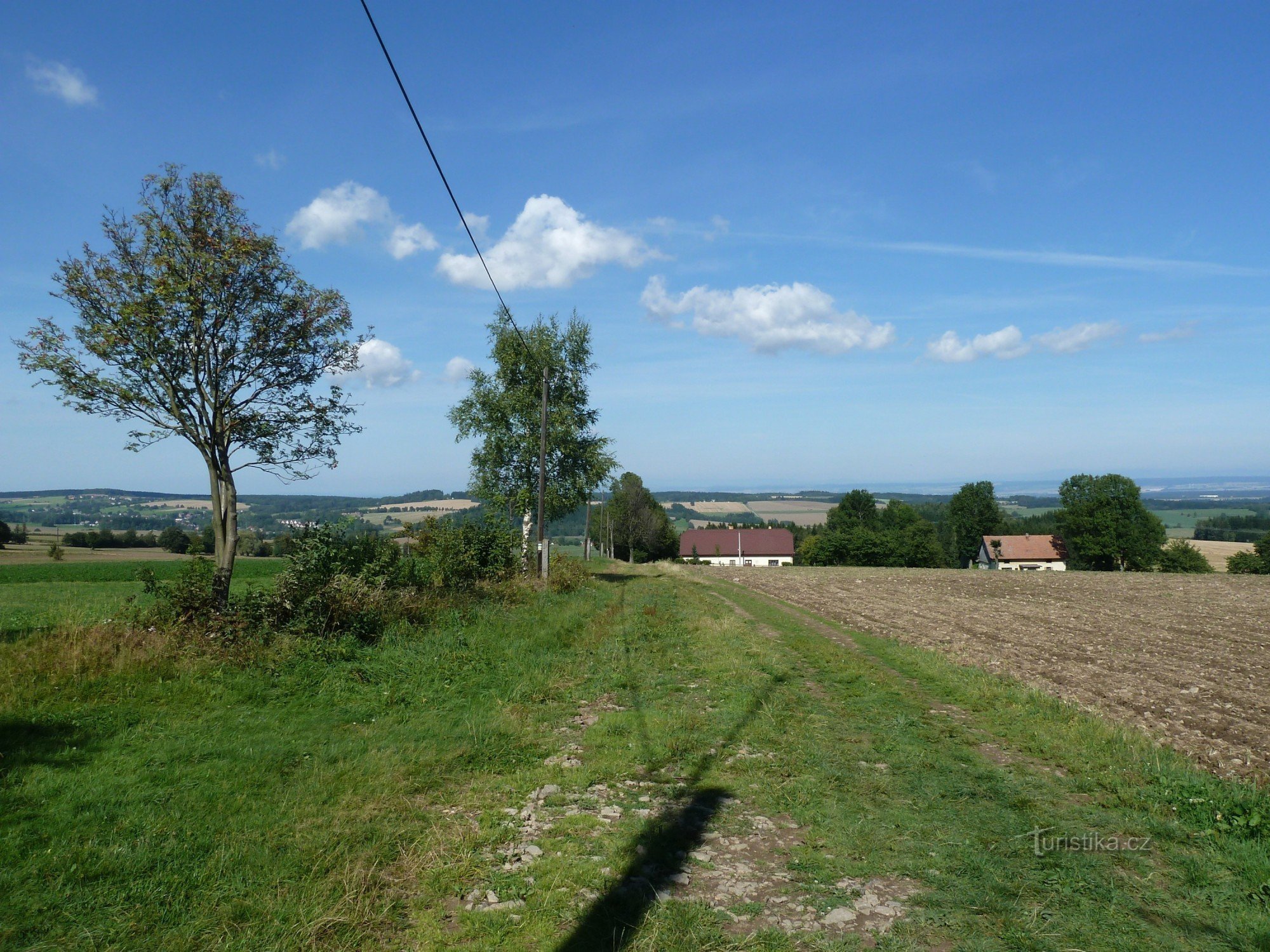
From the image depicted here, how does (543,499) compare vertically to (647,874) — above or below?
above

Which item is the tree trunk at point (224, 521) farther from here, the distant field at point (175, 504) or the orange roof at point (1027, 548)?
the orange roof at point (1027, 548)

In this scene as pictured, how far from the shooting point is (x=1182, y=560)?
246 feet

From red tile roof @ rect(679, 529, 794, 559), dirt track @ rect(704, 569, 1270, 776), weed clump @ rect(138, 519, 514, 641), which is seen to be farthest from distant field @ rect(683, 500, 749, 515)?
weed clump @ rect(138, 519, 514, 641)

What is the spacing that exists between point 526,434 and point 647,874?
2683cm

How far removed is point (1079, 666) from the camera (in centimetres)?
1480

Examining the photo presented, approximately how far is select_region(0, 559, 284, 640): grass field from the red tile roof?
65566 mm

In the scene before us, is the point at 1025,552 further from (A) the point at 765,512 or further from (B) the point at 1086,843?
→ (A) the point at 765,512

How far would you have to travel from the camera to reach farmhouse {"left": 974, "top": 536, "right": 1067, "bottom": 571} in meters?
86.4

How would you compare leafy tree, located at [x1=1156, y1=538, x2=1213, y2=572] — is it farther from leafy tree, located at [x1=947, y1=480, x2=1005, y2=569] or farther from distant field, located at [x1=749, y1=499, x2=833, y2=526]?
distant field, located at [x1=749, y1=499, x2=833, y2=526]

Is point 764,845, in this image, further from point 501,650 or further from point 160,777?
point 501,650

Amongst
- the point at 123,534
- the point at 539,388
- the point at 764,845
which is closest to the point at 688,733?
the point at 764,845

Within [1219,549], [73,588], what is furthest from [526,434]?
[1219,549]

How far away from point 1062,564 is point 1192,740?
90.3 meters

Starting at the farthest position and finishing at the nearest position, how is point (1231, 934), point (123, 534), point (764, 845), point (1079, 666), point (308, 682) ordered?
point (123, 534) < point (1079, 666) < point (308, 682) < point (764, 845) < point (1231, 934)
